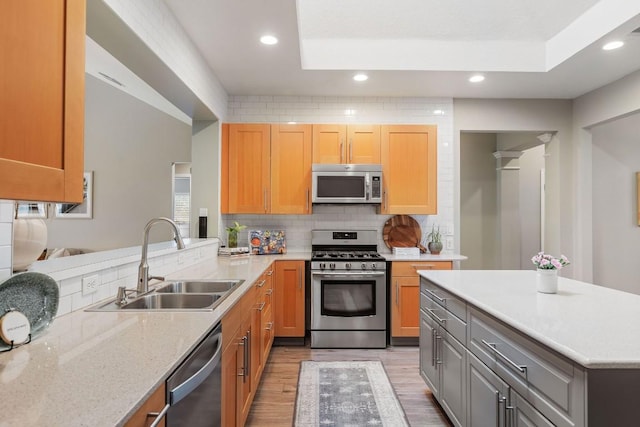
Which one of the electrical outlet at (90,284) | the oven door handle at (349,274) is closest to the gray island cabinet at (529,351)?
the oven door handle at (349,274)

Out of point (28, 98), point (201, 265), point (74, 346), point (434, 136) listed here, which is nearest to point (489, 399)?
point (74, 346)

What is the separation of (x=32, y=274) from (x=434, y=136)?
12.1ft

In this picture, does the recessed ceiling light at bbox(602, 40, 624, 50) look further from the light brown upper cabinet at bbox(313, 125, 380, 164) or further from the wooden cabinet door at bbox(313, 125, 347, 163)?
the wooden cabinet door at bbox(313, 125, 347, 163)

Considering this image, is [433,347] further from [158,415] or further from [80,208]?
[80,208]

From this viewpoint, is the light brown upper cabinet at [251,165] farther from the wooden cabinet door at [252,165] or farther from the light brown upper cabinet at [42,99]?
the light brown upper cabinet at [42,99]

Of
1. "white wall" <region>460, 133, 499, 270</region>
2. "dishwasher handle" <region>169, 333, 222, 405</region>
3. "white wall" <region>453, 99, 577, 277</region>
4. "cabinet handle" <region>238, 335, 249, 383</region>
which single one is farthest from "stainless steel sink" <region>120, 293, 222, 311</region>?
"white wall" <region>460, 133, 499, 270</region>

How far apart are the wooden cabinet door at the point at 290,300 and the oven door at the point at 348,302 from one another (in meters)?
0.15

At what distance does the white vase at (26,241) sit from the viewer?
4.36 ft

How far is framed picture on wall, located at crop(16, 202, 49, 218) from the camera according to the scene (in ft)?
5.41

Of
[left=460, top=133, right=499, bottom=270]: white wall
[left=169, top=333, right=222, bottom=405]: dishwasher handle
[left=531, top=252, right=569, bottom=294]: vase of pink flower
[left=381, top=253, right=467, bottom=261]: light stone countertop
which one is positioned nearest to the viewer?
[left=169, top=333, right=222, bottom=405]: dishwasher handle

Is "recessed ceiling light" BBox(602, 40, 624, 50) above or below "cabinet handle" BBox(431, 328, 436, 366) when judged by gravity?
above

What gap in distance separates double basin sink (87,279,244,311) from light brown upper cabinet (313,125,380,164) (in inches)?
80.2

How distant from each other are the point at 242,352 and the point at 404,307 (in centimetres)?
211

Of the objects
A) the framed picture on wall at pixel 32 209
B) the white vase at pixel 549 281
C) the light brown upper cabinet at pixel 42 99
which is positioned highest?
the light brown upper cabinet at pixel 42 99
